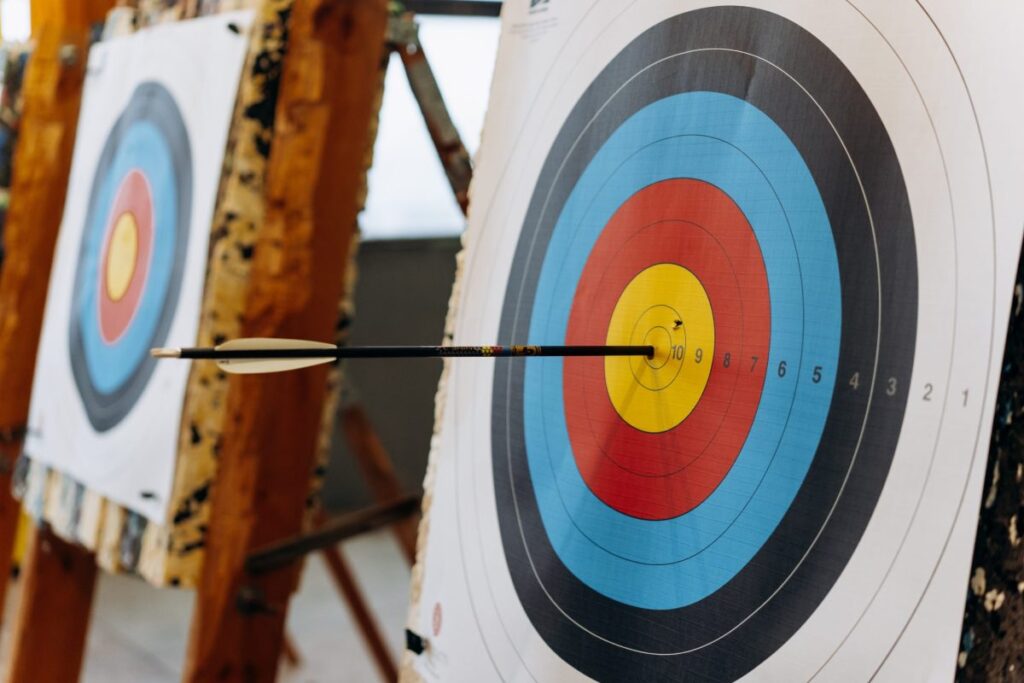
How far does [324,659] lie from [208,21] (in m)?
1.83

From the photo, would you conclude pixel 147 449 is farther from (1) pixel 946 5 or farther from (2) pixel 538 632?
(1) pixel 946 5

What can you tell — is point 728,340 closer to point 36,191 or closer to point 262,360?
point 262,360

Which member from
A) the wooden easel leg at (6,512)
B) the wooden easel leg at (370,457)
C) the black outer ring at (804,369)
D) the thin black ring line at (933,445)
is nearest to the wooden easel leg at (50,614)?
the wooden easel leg at (6,512)

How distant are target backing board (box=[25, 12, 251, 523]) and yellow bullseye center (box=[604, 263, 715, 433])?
2.01 feet

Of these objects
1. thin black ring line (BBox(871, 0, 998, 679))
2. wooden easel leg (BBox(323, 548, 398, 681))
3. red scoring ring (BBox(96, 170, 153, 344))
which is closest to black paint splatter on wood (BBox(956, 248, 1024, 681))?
thin black ring line (BBox(871, 0, 998, 679))

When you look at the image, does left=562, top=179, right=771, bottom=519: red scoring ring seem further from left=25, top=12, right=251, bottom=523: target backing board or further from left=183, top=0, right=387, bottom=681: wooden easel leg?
left=25, top=12, right=251, bottom=523: target backing board

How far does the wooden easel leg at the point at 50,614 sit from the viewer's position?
1539 mm

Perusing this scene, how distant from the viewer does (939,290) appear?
0.56 meters

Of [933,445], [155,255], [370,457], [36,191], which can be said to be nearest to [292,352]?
[933,445]

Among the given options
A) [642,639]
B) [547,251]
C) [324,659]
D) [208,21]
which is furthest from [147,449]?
[324,659]

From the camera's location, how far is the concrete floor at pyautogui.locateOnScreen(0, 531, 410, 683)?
2.64 m

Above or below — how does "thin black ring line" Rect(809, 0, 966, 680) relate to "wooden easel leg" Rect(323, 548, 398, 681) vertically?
above

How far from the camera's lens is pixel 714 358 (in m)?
0.69

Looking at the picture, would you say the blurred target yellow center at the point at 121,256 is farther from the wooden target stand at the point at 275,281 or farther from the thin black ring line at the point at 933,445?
the thin black ring line at the point at 933,445
